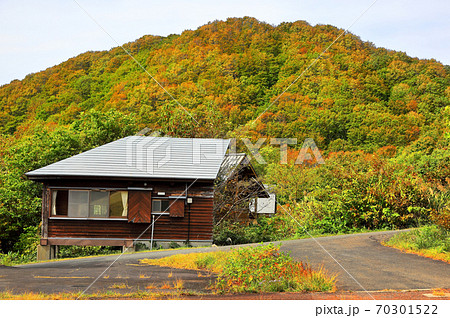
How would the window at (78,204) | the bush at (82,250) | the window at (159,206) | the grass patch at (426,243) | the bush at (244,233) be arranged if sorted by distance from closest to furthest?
the grass patch at (426,243) → the window at (78,204) → the window at (159,206) → the bush at (82,250) → the bush at (244,233)

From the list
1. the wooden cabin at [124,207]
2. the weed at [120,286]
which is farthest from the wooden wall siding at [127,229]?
the weed at [120,286]

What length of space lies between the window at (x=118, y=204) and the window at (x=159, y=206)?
44.3 inches

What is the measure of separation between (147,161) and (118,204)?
2.16 metres

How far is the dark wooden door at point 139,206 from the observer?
746 inches

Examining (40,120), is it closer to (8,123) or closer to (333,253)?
(8,123)

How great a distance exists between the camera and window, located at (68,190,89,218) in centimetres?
1906

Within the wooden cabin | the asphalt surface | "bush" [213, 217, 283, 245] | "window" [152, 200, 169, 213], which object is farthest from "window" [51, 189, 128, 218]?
the asphalt surface

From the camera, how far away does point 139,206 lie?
747 inches

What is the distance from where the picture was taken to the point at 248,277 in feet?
28.7

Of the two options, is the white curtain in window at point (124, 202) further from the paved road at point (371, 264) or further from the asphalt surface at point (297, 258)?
the paved road at point (371, 264)

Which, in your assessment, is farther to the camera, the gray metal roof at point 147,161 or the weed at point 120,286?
the gray metal roof at point 147,161

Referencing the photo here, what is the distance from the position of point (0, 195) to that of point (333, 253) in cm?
1737

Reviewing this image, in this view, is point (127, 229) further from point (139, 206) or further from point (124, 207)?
point (139, 206)

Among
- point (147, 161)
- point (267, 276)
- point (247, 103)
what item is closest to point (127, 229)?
point (147, 161)
